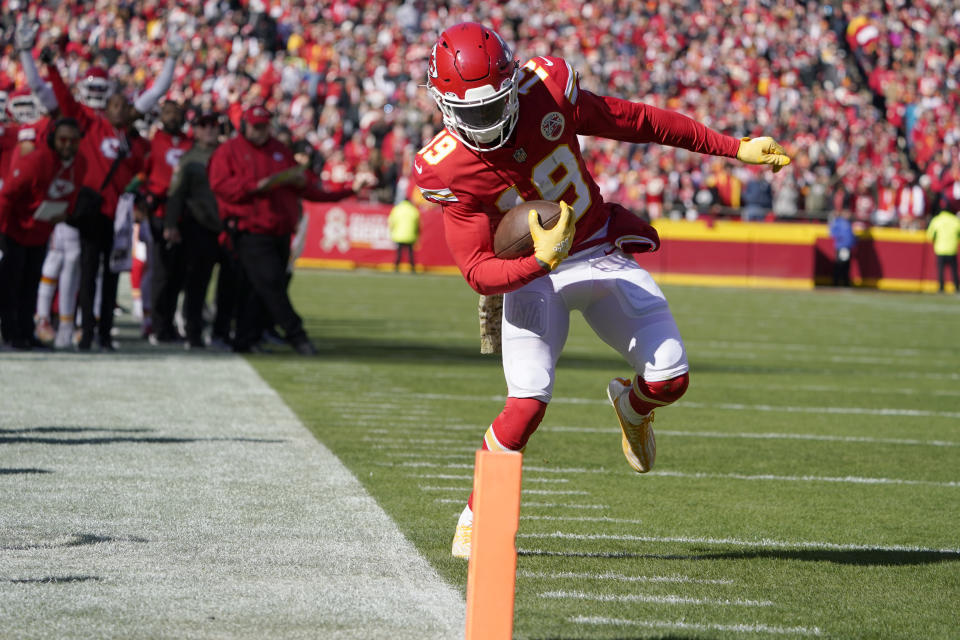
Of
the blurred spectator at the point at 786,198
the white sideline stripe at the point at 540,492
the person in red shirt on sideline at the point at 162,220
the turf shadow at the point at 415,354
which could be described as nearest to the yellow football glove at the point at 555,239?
the white sideline stripe at the point at 540,492

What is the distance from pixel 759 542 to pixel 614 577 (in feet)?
2.81

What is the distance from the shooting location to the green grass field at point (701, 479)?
159 inches

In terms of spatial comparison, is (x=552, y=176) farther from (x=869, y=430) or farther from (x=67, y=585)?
(x=869, y=430)

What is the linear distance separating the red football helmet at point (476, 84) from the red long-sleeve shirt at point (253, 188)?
20.7 ft

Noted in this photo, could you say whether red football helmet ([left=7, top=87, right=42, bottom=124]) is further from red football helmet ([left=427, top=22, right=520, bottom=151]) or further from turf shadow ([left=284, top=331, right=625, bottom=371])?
red football helmet ([left=427, top=22, right=520, bottom=151])

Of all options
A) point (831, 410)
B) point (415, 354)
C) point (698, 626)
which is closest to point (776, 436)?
point (831, 410)

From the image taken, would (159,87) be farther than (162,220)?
No

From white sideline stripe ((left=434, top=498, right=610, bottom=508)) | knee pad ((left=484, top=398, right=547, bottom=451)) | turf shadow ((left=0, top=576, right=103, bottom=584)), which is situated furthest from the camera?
white sideline stripe ((left=434, top=498, right=610, bottom=508))

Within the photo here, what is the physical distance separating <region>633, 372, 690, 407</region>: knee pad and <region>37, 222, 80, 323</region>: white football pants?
275 inches

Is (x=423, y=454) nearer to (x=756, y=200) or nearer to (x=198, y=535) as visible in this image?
(x=198, y=535)

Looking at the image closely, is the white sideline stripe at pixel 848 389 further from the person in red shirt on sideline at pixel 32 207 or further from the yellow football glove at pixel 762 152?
the yellow football glove at pixel 762 152

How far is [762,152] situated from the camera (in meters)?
4.79

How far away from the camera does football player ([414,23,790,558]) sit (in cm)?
447

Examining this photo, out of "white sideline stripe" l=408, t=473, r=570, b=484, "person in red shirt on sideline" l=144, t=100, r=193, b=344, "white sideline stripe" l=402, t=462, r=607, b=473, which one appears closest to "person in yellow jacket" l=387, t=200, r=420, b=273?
"person in red shirt on sideline" l=144, t=100, r=193, b=344
